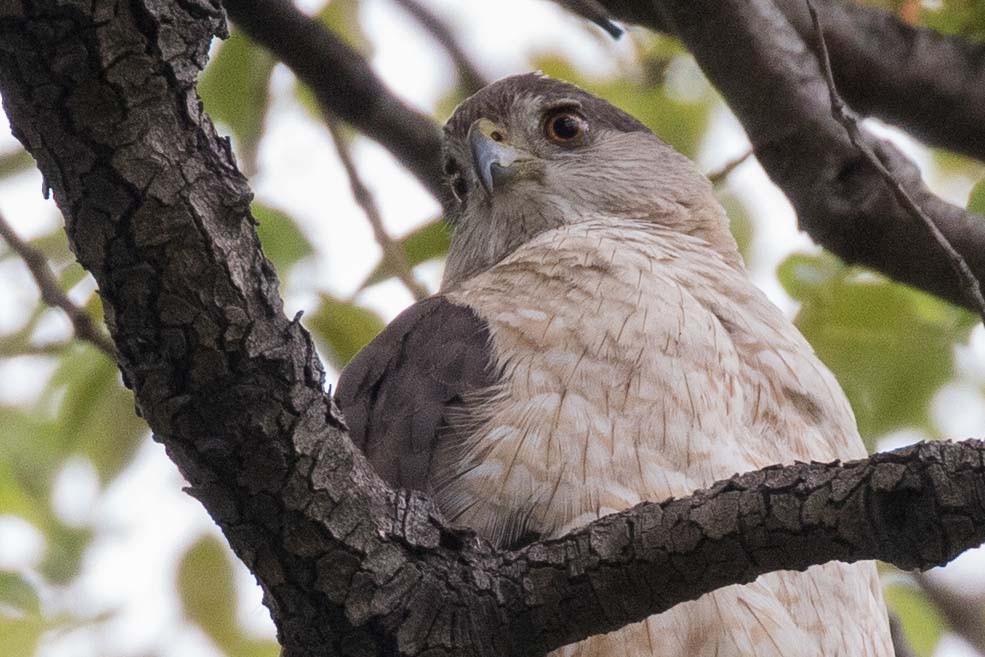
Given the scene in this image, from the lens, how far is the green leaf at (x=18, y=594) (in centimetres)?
429

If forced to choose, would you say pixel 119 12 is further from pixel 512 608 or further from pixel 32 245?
pixel 32 245

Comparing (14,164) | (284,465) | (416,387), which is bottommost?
(284,465)

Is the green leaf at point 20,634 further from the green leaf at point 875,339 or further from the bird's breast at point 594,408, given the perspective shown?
the green leaf at point 875,339

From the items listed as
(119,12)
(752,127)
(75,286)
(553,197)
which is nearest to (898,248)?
(752,127)

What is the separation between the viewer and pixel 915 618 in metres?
5.64

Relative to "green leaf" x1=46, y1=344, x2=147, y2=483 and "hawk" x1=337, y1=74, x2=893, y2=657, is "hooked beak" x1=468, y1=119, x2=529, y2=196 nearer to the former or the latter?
"hawk" x1=337, y1=74, x2=893, y2=657

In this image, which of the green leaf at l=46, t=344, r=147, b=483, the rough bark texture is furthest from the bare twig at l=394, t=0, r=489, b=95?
the rough bark texture

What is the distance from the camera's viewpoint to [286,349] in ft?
8.57

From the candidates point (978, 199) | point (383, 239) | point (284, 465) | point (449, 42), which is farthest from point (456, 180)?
point (284, 465)

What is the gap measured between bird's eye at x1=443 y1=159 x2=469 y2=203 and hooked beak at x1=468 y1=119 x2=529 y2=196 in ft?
0.67

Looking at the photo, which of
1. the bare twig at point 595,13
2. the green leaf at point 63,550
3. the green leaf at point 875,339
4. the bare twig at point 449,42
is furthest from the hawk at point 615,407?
the green leaf at point 63,550

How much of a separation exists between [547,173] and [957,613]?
2413 mm

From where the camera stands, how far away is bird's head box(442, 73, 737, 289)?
17.7ft

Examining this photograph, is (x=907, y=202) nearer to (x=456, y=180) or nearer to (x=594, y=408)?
(x=594, y=408)
